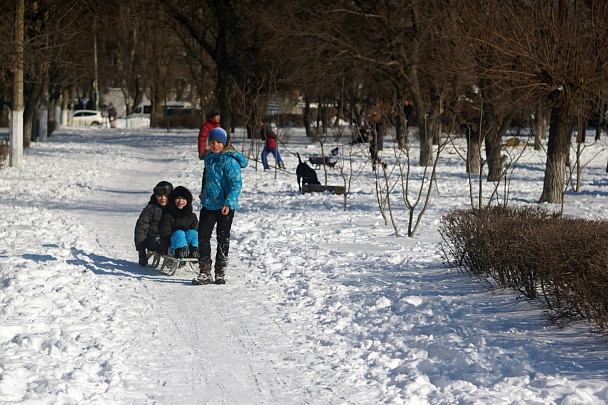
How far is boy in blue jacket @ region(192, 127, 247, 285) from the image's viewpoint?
877 centimetres

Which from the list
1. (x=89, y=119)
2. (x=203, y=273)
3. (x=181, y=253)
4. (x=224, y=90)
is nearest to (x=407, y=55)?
(x=224, y=90)

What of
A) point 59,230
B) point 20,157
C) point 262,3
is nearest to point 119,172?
point 20,157

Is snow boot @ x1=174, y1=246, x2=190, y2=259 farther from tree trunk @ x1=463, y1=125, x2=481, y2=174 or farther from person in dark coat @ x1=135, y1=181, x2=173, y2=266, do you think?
tree trunk @ x1=463, y1=125, x2=481, y2=174

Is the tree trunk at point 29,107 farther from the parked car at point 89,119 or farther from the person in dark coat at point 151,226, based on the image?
the parked car at point 89,119

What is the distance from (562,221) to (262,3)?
23.4m

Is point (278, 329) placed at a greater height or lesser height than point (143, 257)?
lesser

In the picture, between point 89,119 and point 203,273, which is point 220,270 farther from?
point 89,119

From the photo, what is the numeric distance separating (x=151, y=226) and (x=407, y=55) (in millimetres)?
18953

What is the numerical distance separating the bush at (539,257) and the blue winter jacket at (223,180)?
2210 mm

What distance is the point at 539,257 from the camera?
653cm

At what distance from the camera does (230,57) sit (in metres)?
37.2

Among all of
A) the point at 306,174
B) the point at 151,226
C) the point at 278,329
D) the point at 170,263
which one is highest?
the point at 306,174

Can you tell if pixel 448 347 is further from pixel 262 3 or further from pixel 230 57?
pixel 230 57

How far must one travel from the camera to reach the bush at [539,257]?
5.81m
